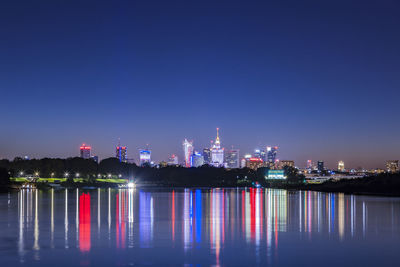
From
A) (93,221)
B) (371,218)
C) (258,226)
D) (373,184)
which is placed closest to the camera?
(258,226)

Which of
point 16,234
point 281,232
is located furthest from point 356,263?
point 16,234

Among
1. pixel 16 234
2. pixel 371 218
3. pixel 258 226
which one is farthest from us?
pixel 371 218

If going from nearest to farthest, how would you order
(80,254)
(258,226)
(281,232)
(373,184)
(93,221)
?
(80,254)
(281,232)
(258,226)
(93,221)
(373,184)

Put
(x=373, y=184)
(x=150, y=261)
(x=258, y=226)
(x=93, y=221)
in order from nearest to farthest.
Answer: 1. (x=150, y=261)
2. (x=258, y=226)
3. (x=93, y=221)
4. (x=373, y=184)

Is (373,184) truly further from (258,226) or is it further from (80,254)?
(80,254)

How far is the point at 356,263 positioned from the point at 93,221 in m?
22.9

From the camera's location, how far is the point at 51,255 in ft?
77.0

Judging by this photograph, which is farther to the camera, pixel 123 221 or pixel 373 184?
pixel 373 184

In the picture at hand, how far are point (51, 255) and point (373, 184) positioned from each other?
126 m

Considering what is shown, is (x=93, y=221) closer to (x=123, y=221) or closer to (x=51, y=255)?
(x=123, y=221)

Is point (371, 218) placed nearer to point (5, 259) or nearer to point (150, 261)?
point (150, 261)

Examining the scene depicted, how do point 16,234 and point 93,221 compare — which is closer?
point 16,234

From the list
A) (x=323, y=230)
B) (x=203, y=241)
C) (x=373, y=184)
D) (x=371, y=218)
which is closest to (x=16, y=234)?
(x=203, y=241)

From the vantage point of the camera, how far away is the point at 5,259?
22266 mm
